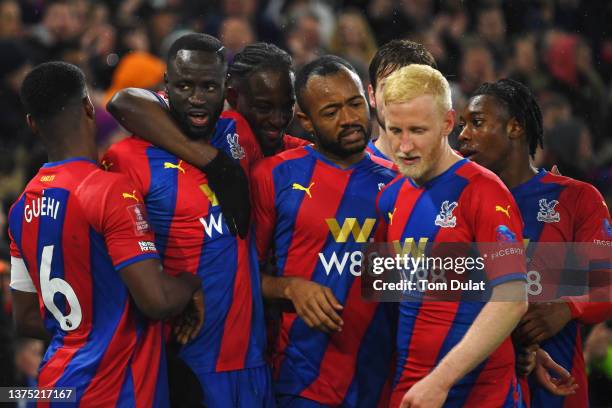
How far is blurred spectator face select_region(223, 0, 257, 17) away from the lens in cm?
1084

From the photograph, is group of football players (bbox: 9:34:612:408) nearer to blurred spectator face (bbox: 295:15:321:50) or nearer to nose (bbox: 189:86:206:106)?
nose (bbox: 189:86:206:106)

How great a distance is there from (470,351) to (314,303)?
2.93ft

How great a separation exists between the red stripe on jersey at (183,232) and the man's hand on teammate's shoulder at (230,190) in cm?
9

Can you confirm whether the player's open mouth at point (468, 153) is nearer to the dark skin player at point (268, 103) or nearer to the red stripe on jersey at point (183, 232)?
the dark skin player at point (268, 103)

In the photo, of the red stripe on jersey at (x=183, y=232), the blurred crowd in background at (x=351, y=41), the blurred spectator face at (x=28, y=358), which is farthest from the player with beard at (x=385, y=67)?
the blurred crowd in background at (x=351, y=41)

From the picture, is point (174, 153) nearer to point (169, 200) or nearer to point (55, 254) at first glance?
point (169, 200)

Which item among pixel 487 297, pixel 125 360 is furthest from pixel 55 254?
pixel 487 297

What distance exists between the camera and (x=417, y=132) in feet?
13.9

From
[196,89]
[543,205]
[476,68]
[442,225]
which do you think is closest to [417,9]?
[476,68]

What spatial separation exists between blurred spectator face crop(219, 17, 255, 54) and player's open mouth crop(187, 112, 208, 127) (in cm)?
540

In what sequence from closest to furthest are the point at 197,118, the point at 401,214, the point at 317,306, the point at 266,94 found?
the point at 401,214
the point at 317,306
the point at 197,118
the point at 266,94

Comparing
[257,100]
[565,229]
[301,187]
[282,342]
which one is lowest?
[282,342]

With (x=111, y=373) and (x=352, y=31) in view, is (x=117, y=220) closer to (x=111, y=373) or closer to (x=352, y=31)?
(x=111, y=373)

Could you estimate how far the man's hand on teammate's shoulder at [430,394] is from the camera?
3881mm
